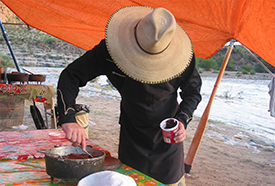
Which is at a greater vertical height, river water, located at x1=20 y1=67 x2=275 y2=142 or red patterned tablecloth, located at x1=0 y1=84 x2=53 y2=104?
red patterned tablecloth, located at x1=0 y1=84 x2=53 y2=104

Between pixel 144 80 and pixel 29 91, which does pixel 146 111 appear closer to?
pixel 144 80

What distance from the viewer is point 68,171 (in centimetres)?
90

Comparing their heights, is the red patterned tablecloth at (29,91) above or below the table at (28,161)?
below

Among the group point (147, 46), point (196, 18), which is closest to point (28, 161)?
point (147, 46)

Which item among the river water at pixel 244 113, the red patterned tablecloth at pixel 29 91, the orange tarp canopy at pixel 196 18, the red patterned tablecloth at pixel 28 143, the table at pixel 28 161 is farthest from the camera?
the river water at pixel 244 113

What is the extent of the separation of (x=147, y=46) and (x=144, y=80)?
19cm

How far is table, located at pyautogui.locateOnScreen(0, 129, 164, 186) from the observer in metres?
1.00

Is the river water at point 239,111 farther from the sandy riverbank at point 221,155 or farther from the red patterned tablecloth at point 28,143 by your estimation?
the red patterned tablecloth at point 28,143

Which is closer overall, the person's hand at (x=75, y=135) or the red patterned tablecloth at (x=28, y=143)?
the person's hand at (x=75, y=135)

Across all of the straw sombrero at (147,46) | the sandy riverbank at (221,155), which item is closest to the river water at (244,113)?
the sandy riverbank at (221,155)

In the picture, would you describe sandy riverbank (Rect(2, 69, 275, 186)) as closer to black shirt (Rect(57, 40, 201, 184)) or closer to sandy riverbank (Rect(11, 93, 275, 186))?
sandy riverbank (Rect(11, 93, 275, 186))

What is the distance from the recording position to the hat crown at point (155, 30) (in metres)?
1.15

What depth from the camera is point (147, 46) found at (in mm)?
1209

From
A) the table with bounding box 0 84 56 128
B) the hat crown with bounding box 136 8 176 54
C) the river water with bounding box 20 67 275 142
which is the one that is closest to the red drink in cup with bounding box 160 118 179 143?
the hat crown with bounding box 136 8 176 54
